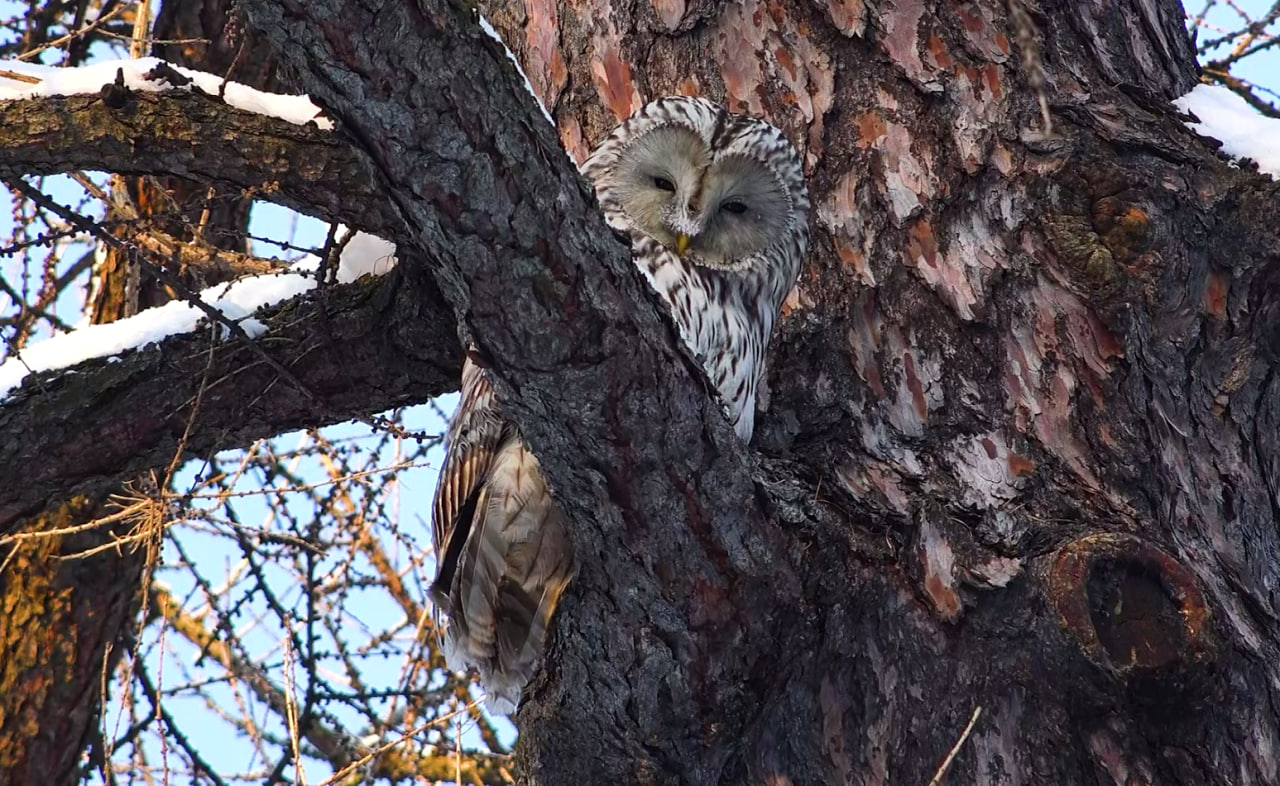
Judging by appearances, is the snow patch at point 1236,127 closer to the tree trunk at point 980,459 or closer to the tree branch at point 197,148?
the tree trunk at point 980,459

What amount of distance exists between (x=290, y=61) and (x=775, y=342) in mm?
1607

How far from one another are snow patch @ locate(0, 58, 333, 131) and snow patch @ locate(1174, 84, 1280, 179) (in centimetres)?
178

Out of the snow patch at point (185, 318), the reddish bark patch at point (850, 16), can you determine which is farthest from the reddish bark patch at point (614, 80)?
the snow patch at point (185, 318)

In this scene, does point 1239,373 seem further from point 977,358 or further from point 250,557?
point 250,557

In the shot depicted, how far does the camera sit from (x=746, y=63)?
124 inches

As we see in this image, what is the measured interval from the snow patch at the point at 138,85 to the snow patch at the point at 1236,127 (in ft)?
5.85

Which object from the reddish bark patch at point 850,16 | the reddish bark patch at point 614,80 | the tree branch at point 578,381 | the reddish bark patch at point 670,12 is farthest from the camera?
the reddish bark patch at point 614,80

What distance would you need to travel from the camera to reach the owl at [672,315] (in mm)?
2580

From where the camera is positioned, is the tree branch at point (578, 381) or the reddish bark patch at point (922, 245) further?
the reddish bark patch at point (922, 245)

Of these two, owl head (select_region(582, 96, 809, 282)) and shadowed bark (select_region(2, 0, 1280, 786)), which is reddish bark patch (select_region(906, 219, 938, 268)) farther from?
owl head (select_region(582, 96, 809, 282))

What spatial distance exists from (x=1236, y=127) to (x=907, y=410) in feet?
2.90

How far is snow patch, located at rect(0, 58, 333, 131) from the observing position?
2564mm

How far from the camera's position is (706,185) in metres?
3.22

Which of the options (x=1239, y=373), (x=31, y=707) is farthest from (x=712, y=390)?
(x=31, y=707)
